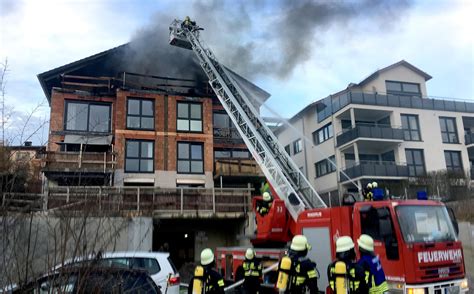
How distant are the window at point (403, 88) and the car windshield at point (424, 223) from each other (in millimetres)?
25102

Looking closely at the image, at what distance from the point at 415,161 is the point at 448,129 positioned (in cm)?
461

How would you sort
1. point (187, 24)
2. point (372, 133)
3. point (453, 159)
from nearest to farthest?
point (187, 24), point (372, 133), point (453, 159)

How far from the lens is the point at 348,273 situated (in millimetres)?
5824

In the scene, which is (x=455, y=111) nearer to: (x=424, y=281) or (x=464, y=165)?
(x=464, y=165)

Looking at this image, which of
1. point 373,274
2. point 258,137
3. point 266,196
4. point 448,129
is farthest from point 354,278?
point 448,129

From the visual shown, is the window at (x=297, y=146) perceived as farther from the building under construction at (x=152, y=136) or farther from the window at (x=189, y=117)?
the window at (x=189, y=117)

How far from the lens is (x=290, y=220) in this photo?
35.4 feet

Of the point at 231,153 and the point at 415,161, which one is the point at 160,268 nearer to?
the point at 231,153

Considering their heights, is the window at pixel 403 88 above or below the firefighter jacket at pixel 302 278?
above

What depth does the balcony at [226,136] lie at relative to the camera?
25.1 meters

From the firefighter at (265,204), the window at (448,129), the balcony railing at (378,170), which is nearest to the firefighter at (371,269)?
the firefighter at (265,204)

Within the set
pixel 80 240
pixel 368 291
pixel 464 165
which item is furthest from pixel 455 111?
pixel 80 240

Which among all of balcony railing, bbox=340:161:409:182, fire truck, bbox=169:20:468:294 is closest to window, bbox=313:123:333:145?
balcony railing, bbox=340:161:409:182

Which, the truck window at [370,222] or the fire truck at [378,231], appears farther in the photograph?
the truck window at [370,222]
